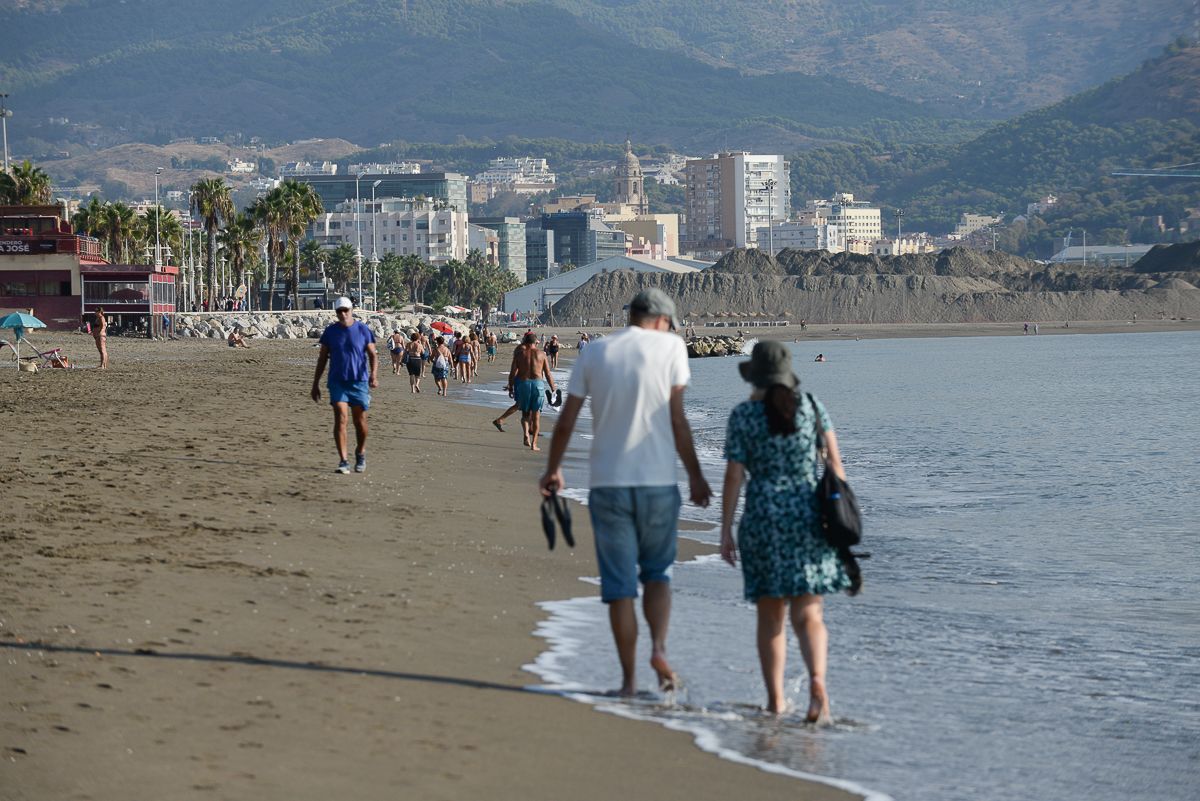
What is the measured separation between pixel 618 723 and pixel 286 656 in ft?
5.30

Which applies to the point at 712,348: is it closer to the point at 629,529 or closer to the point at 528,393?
the point at 528,393

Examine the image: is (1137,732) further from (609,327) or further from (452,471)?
(609,327)

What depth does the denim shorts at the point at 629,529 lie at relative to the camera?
6754 mm

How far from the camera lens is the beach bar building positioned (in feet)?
230

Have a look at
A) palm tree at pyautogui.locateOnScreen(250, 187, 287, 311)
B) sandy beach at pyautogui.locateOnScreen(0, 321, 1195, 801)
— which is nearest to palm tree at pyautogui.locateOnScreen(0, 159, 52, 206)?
palm tree at pyautogui.locateOnScreen(250, 187, 287, 311)

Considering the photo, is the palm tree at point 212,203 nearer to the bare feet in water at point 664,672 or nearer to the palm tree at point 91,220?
the palm tree at point 91,220

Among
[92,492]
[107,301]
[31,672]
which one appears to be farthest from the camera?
Answer: [107,301]

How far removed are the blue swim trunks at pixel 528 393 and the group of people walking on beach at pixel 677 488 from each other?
12.8 meters

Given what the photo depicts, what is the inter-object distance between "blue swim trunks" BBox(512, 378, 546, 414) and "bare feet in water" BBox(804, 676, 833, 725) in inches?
521

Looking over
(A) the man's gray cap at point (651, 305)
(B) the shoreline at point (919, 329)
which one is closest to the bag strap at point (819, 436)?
(A) the man's gray cap at point (651, 305)

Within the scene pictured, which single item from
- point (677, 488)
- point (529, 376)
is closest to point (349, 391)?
point (529, 376)

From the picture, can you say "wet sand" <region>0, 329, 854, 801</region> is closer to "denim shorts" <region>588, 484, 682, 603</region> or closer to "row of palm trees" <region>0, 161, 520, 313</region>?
"denim shorts" <region>588, 484, 682, 603</region>

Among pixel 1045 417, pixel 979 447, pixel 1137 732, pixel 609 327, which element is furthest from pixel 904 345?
pixel 1137 732

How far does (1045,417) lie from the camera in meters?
37.0
